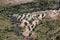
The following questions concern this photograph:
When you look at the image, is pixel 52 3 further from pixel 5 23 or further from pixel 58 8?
pixel 5 23

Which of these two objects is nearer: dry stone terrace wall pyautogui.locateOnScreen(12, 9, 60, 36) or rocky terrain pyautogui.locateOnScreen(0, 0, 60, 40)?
rocky terrain pyautogui.locateOnScreen(0, 0, 60, 40)

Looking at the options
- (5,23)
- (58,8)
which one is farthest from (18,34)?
(58,8)

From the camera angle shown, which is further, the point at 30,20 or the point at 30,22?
the point at 30,20

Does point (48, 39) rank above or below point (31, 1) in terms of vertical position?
below

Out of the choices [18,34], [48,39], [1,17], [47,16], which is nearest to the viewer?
[48,39]

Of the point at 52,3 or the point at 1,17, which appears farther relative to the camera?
the point at 52,3

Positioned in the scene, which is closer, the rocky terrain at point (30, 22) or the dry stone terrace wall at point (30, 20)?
the rocky terrain at point (30, 22)

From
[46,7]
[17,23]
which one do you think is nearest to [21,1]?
[46,7]

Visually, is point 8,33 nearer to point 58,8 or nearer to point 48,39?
point 48,39

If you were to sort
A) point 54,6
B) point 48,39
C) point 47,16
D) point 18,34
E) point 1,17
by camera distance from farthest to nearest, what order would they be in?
point 54,6 < point 1,17 < point 47,16 < point 18,34 < point 48,39
